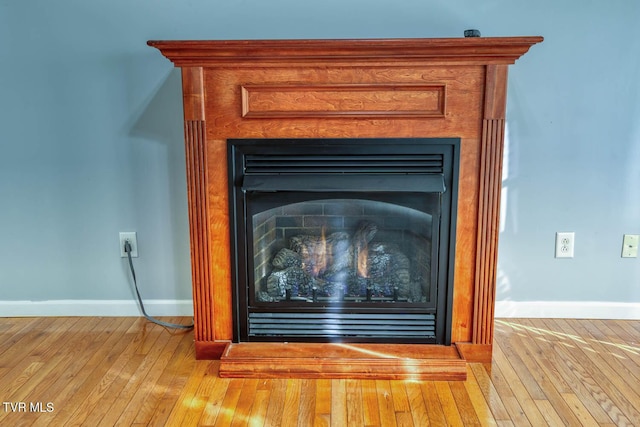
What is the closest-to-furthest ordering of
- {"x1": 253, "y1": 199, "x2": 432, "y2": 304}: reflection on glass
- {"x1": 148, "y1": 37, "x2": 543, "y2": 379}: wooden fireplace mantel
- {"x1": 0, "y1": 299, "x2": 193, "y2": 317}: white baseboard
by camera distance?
1. {"x1": 148, "y1": 37, "x2": 543, "y2": 379}: wooden fireplace mantel
2. {"x1": 253, "y1": 199, "x2": 432, "y2": 304}: reflection on glass
3. {"x1": 0, "y1": 299, "x2": 193, "y2": 317}: white baseboard

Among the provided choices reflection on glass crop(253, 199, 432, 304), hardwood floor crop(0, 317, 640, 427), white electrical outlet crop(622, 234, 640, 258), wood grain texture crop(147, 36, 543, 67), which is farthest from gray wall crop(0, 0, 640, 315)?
reflection on glass crop(253, 199, 432, 304)

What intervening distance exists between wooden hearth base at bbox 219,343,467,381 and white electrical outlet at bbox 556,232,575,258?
752 mm

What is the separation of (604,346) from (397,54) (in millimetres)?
1427

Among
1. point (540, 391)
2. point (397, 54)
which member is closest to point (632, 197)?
point (540, 391)

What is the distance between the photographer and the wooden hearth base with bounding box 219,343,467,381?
1.75m

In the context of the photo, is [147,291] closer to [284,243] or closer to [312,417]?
[284,243]

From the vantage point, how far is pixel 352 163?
5.79 ft

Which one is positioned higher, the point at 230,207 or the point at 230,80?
the point at 230,80

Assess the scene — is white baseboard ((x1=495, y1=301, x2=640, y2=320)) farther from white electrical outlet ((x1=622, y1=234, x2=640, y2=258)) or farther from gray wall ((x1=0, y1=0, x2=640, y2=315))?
white electrical outlet ((x1=622, y1=234, x2=640, y2=258))

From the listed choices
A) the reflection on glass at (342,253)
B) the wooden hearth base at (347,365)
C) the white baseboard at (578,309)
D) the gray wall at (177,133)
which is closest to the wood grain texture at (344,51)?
the gray wall at (177,133)

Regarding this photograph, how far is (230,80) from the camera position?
171 centimetres

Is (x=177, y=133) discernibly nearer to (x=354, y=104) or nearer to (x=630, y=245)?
(x=354, y=104)

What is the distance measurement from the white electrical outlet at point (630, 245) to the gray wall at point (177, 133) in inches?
1.0

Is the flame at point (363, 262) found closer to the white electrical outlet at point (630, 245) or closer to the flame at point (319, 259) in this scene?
the flame at point (319, 259)
